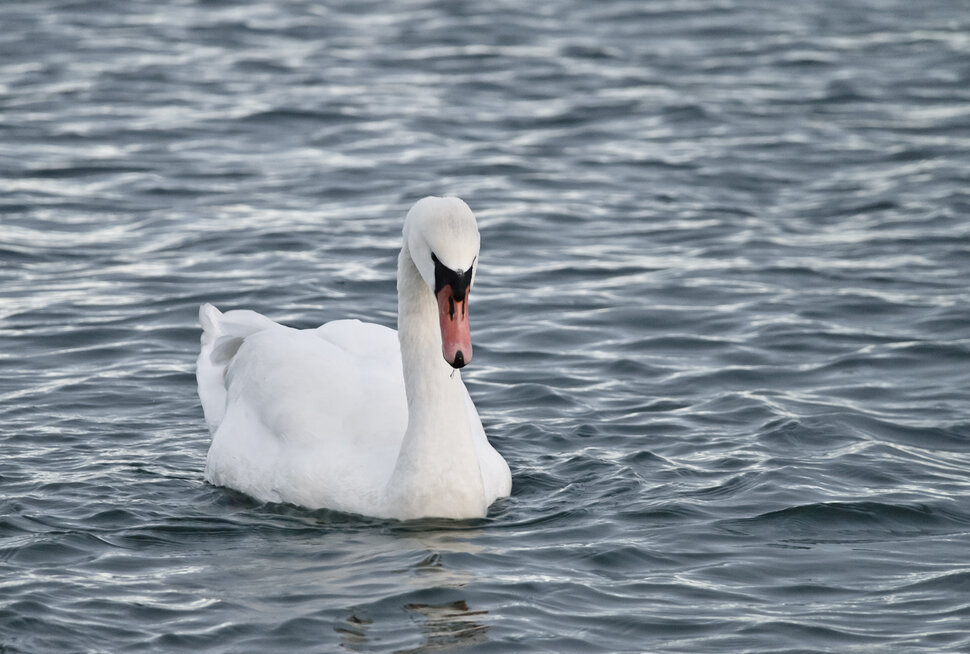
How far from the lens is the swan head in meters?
7.61

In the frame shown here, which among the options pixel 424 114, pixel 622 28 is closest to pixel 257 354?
pixel 424 114

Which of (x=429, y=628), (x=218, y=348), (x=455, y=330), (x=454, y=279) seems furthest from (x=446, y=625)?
(x=218, y=348)

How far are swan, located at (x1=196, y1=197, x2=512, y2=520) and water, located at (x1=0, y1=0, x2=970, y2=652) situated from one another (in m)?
0.17

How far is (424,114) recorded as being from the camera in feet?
60.3

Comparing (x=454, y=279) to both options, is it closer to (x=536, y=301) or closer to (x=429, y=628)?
(x=429, y=628)

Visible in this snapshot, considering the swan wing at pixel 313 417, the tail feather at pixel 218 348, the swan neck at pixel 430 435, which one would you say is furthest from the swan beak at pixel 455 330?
the tail feather at pixel 218 348

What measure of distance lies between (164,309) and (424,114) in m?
6.53

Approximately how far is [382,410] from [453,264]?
152 cm

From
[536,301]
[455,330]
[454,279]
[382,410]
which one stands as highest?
[454,279]

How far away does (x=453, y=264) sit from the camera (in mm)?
7637

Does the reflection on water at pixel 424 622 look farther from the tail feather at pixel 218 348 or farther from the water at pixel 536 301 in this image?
the tail feather at pixel 218 348

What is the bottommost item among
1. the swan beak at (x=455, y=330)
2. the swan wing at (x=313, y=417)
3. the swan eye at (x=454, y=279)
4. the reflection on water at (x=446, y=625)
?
the reflection on water at (x=446, y=625)

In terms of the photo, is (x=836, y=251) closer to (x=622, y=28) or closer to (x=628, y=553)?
(x=628, y=553)

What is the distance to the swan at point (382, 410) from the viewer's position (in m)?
7.75
